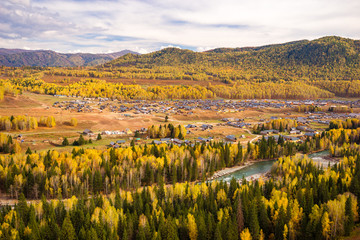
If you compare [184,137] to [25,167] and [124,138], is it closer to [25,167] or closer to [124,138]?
[124,138]

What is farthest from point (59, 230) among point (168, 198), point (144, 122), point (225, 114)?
point (225, 114)

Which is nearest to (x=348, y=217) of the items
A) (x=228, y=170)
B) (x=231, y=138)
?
(x=228, y=170)

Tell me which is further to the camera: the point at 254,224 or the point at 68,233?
the point at 254,224

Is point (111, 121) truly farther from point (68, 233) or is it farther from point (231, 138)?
point (68, 233)

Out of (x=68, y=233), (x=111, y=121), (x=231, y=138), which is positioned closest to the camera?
(x=68, y=233)

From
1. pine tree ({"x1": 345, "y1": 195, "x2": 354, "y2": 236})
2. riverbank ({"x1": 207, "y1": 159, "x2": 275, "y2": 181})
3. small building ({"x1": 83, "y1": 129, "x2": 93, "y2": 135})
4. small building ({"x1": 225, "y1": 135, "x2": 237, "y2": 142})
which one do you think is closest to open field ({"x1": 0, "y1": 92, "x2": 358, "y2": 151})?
small building ({"x1": 83, "y1": 129, "x2": 93, "y2": 135})

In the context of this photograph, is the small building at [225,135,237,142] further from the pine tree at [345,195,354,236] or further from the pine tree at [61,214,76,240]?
the pine tree at [61,214,76,240]

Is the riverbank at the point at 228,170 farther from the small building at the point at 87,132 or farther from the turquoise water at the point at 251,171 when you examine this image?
the small building at the point at 87,132

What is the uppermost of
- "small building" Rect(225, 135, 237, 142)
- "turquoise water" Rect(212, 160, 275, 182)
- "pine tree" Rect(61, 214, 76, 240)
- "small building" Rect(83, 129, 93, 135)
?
"small building" Rect(83, 129, 93, 135)

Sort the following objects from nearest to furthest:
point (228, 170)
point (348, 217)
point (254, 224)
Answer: point (254, 224) → point (348, 217) → point (228, 170)

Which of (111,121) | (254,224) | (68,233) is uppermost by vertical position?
(111,121)

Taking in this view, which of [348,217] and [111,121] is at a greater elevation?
[111,121]

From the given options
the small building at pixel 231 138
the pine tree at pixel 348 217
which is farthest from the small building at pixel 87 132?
the pine tree at pixel 348 217
